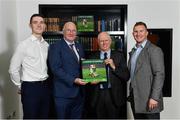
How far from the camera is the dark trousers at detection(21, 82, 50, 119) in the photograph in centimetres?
267

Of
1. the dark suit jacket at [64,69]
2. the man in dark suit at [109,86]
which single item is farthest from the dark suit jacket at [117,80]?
the dark suit jacket at [64,69]

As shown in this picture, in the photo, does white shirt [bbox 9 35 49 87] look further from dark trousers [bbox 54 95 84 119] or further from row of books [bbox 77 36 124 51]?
row of books [bbox 77 36 124 51]

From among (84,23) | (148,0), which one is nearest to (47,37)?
(84,23)

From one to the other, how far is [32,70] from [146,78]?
1.19m

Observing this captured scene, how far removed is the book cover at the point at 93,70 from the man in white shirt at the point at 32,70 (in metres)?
0.43

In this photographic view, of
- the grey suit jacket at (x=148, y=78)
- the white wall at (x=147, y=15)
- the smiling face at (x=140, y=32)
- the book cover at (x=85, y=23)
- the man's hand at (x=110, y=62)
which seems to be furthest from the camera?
the white wall at (x=147, y=15)

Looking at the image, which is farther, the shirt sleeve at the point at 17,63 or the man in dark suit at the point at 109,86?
the man in dark suit at the point at 109,86

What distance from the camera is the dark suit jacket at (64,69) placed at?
2.74 metres

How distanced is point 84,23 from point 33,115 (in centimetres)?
178

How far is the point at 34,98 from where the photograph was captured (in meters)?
2.69

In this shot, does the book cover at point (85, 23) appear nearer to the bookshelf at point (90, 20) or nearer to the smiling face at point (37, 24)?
the bookshelf at point (90, 20)

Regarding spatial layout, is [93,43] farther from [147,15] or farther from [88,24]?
[147,15]

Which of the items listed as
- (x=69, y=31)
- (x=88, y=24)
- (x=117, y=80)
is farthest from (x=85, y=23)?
(x=117, y=80)

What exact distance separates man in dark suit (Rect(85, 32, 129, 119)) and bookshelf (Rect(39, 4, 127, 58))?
1078 millimetres
